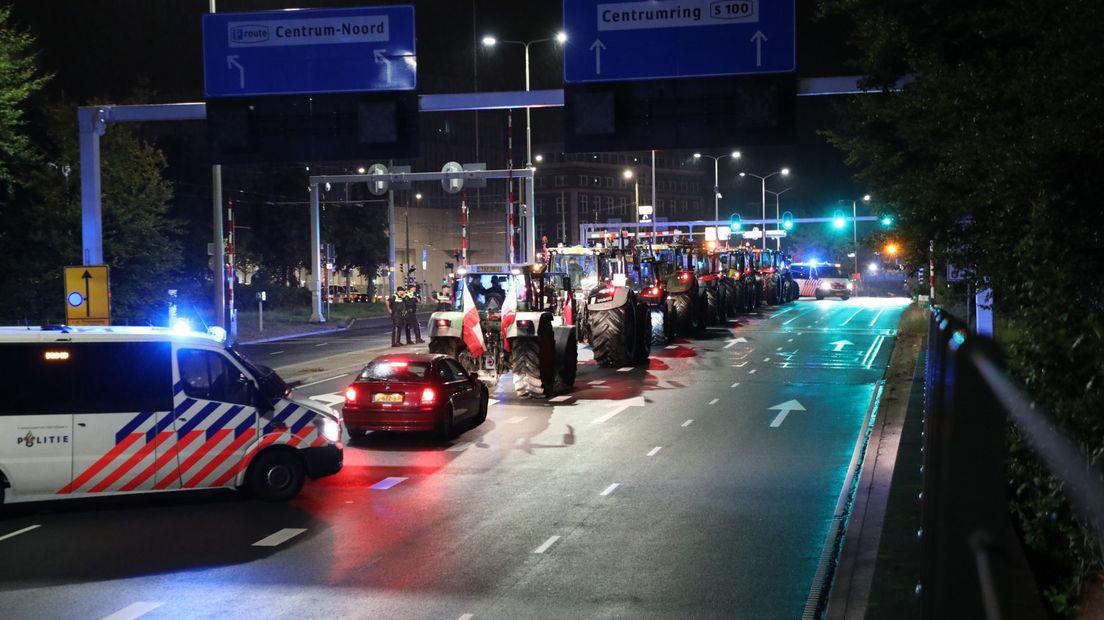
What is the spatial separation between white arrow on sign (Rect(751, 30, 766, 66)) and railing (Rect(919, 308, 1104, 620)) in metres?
16.3

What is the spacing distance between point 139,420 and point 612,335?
1507cm

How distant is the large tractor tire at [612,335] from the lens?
2608 cm

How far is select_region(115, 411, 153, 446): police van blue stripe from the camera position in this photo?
476 inches

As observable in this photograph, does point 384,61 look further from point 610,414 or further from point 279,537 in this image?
point 279,537

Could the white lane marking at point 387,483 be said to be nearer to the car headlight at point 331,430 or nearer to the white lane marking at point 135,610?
the car headlight at point 331,430

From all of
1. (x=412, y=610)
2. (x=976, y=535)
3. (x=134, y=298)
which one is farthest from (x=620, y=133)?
(x=134, y=298)

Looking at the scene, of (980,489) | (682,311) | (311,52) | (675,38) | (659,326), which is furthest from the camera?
(682,311)

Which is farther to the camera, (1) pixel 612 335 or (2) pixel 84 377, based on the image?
(1) pixel 612 335

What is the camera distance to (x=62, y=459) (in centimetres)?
1190

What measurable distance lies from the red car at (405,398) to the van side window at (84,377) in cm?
430

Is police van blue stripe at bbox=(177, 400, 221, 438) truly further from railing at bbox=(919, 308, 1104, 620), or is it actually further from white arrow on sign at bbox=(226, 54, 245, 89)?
railing at bbox=(919, 308, 1104, 620)

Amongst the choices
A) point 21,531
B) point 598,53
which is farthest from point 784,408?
point 21,531

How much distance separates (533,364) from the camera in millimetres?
21109

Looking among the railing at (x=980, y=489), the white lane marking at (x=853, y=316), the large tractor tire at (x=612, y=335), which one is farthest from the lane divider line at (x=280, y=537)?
the white lane marking at (x=853, y=316)
